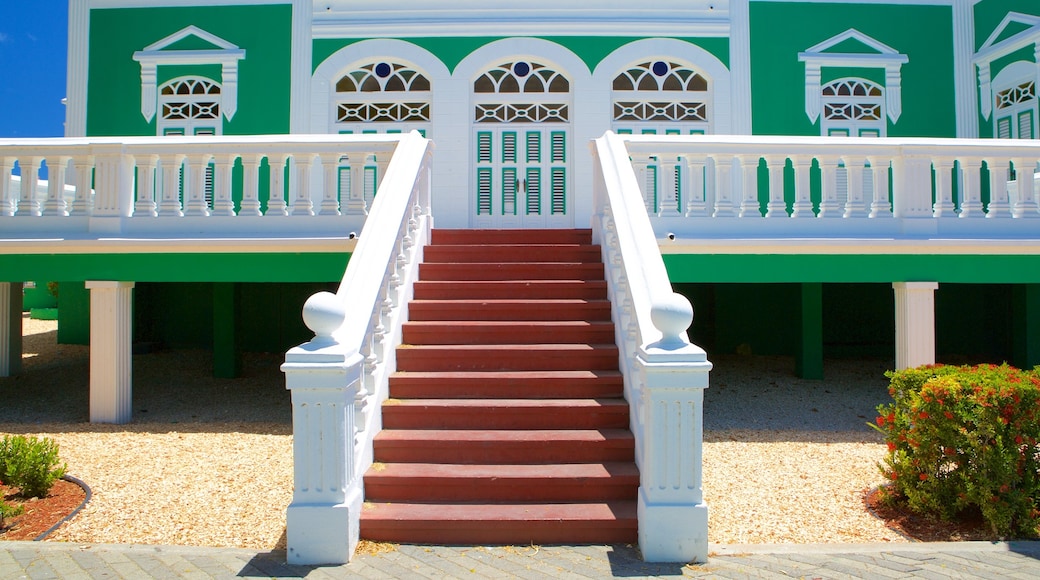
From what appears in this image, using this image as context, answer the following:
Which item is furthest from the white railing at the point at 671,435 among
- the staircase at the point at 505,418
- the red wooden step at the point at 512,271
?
the red wooden step at the point at 512,271

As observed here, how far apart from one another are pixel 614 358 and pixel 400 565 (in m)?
2.40

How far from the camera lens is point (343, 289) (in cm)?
464

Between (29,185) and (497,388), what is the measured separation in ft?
17.3

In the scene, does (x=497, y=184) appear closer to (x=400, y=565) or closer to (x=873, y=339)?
(x=873, y=339)

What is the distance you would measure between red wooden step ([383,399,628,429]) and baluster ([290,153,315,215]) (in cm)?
271

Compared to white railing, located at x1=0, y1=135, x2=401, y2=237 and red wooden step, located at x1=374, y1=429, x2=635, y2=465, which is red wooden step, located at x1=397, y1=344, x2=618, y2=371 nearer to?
red wooden step, located at x1=374, y1=429, x2=635, y2=465

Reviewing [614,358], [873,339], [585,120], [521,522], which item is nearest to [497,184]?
[585,120]

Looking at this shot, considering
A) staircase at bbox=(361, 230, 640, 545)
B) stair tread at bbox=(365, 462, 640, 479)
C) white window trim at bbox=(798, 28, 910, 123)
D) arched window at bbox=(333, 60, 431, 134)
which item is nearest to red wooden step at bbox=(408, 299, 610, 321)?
staircase at bbox=(361, 230, 640, 545)

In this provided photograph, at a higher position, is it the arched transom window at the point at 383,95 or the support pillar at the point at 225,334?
the arched transom window at the point at 383,95

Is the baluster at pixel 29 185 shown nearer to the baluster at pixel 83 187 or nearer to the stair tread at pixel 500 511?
the baluster at pixel 83 187

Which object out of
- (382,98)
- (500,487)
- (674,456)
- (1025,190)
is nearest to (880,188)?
(1025,190)

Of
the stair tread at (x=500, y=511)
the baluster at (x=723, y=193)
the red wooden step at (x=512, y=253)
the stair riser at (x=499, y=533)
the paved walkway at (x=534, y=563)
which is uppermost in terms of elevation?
the baluster at (x=723, y=193)

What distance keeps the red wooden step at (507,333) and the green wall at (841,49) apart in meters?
5.93

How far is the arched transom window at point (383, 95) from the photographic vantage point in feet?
34.6
